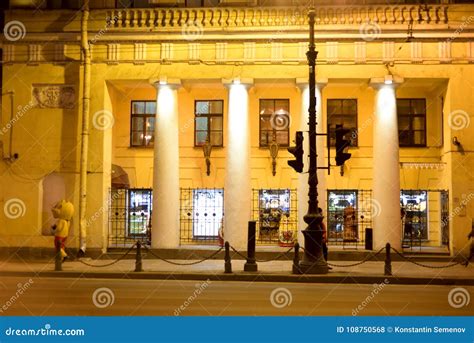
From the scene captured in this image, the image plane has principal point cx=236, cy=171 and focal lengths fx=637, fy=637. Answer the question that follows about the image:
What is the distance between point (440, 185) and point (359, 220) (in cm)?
344

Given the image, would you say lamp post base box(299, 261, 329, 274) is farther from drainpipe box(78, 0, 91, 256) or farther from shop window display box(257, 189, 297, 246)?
drainpipe box(78, 0, 91, 256)

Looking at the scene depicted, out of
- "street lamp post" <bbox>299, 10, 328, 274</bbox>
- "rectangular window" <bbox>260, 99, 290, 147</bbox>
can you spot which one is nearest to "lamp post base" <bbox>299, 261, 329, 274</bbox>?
"street lamp post" <bbox>299, 10, 328, 274</bbox>

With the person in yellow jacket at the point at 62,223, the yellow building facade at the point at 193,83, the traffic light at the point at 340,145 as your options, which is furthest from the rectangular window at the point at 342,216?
the person in yellow jacket at the point at 62,223

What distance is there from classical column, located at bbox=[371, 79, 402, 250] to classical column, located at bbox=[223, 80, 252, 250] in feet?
15.6

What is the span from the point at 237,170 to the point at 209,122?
3870mm

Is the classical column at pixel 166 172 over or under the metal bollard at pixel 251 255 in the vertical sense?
over

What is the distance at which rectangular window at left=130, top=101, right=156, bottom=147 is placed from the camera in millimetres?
26609

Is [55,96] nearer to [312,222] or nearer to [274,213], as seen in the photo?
[274,213]

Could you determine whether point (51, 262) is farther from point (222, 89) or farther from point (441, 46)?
point (441, 46)

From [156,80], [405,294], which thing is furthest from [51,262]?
[405,294]

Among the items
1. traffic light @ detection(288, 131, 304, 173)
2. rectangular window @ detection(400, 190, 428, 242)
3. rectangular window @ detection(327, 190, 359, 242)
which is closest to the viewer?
traffic light @ detection(288, 131, 304, 173)

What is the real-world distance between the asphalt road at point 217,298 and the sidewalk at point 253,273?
83 centimetres

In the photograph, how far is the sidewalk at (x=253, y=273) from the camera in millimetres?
18125

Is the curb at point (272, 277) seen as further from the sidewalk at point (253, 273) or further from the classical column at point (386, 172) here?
the classical column at point (386, 172)
